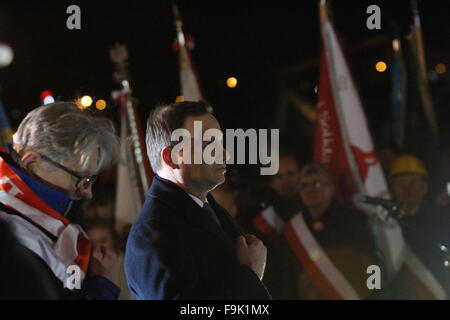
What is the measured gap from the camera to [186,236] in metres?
2.68

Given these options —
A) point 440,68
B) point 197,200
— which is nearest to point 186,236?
point 197,200

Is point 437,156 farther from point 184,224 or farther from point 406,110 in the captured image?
point 184,224

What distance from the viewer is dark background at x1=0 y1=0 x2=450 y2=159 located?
310 inches

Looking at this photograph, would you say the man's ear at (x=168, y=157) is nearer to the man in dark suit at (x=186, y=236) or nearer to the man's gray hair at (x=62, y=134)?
the man in dark suit at (x=186, y=236)

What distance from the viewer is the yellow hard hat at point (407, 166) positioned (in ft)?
20.4

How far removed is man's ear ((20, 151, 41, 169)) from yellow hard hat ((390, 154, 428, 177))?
13.9ft

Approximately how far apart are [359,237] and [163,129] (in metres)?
3.12

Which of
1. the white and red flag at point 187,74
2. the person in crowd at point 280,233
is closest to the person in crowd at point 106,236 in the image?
the person in crowd at point 280,233

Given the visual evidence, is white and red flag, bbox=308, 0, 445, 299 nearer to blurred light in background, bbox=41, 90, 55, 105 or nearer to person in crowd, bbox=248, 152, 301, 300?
person in crowd, bbox=248, 152, 301, 300

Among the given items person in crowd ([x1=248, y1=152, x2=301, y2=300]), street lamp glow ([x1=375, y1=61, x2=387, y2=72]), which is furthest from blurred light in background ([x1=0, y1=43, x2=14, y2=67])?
street lamp glow ([x1=375, y1=61, x2=387, y2=72])

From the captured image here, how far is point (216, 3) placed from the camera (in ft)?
26.6

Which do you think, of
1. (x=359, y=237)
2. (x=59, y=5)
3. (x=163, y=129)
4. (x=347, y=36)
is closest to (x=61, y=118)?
(x=163, y=129)

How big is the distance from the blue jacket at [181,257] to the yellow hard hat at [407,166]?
377cm

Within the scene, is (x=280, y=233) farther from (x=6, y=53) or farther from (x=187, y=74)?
(x=6, y=53)
